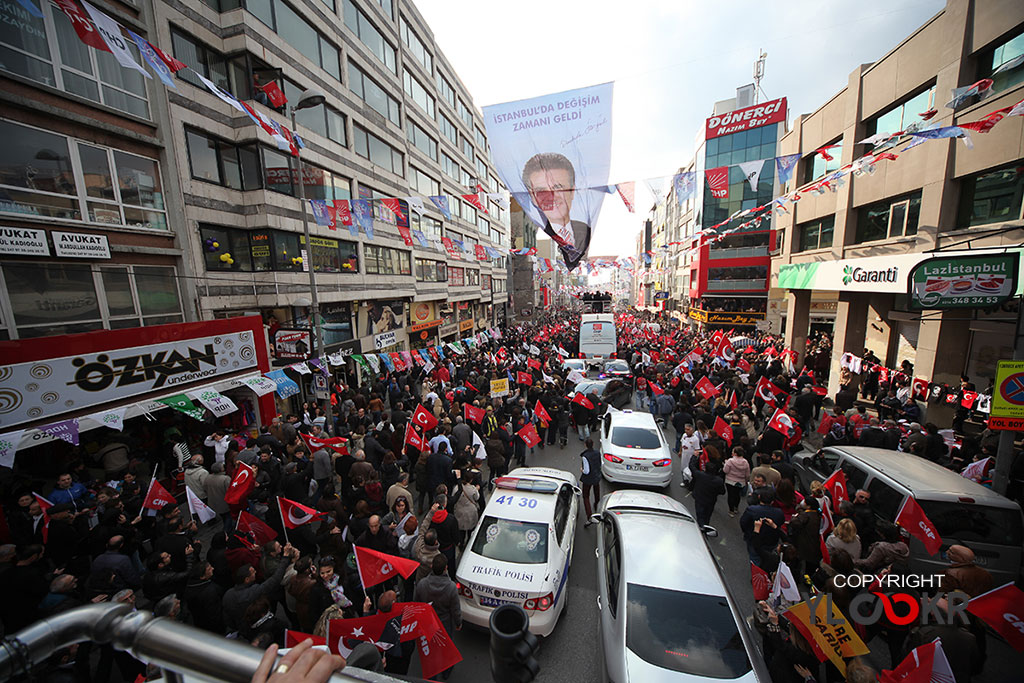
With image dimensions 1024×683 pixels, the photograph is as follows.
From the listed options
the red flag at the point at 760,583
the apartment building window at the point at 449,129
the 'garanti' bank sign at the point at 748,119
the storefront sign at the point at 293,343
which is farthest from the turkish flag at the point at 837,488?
the 'garanti' bank sign at the point at 748,119

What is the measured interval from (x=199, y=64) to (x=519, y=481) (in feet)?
54.1

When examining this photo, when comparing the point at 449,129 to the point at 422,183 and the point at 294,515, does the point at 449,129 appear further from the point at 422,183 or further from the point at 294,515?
the point at 294,515

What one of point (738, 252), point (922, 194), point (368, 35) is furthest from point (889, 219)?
point (738, 252)

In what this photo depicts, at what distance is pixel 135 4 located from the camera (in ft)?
35.2

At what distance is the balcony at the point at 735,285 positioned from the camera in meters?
35.4

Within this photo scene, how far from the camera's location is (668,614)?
421 centimetres

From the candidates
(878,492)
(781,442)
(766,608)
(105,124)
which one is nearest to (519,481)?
(766,608)

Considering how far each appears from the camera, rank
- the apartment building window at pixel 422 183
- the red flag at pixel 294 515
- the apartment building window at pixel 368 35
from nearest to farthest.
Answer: the red flag at pixel 294 515 → the apartment building window at pixel 368 35 → the apartment building window at pixel 422 183

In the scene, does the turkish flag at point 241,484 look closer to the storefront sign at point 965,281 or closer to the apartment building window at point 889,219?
the storefront sign at point 965,281

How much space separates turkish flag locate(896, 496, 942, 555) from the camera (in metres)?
5.12

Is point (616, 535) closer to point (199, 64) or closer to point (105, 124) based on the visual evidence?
point (105, 124)

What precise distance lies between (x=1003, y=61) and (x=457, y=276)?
2992 centimetres

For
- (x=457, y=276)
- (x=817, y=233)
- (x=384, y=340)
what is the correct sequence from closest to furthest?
(x=817, y=233) → (x=384, y=340) → (x=457, y=276)

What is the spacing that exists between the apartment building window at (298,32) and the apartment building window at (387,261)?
8110 millimetres
